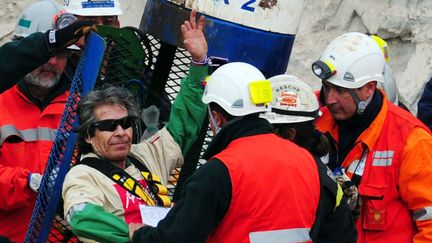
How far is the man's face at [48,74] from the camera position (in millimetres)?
5812

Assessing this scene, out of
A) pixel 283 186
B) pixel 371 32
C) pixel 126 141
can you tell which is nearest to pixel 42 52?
pixel 126 141

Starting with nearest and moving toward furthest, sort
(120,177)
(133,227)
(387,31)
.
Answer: (133,227), (120,177), (387,31)

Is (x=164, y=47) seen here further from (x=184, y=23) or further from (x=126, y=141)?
(x=126, y=141)

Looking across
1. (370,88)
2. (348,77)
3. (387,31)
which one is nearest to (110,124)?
(348,77)

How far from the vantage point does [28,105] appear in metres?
5.83

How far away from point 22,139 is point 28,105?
0.21 m

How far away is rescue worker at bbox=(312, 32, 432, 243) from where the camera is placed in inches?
222

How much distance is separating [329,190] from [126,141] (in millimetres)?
1015

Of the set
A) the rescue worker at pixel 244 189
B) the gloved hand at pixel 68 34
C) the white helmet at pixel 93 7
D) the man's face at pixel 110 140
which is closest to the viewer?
the rescue worker at pixel 244 189

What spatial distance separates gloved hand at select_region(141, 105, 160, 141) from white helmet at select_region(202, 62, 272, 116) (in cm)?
104

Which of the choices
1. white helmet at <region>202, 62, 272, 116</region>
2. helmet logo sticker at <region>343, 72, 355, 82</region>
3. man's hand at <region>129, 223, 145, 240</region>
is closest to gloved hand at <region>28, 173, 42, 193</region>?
man's hand at <region>129, 223, 145, 240</region>

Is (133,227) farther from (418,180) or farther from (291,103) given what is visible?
(418,180)

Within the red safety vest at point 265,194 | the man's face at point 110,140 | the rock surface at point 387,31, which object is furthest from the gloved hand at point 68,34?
the rock surface at point 387,31

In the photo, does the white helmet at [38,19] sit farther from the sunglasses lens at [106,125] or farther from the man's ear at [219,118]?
the man's ear at [219,118]
